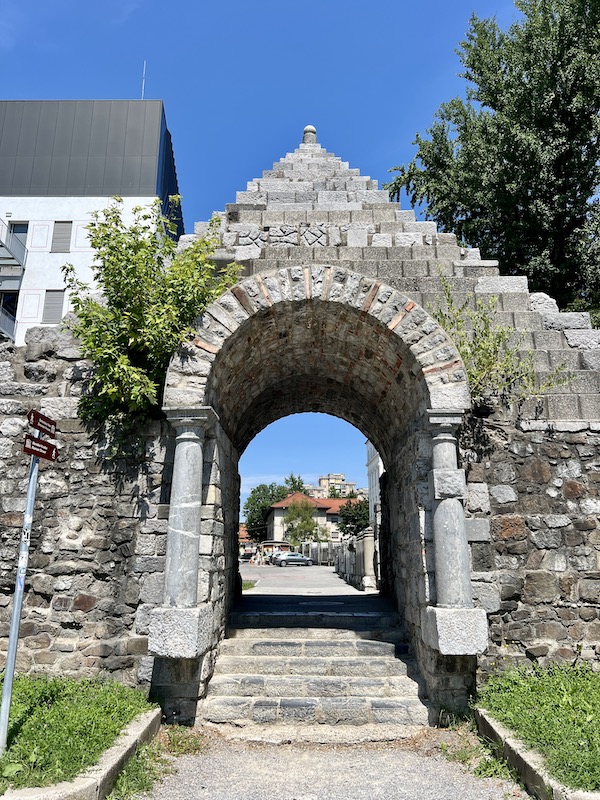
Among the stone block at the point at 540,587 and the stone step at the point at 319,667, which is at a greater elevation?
the stone block at the point at 540,587

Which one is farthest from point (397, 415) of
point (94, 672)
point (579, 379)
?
point (94, 672)

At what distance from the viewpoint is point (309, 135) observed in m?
8.66

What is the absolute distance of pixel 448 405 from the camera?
5566 millimetres

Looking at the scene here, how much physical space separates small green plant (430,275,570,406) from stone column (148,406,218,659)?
2766 mm

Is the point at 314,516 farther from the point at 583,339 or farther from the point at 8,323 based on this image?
the point at 583,339

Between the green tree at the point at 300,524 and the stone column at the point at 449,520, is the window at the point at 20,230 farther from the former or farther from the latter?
the green tree at the point at 300,524

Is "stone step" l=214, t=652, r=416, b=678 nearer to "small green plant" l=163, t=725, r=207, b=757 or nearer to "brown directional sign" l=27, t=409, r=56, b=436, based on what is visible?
"small green plant" l=163, t=725, r=207, b=757

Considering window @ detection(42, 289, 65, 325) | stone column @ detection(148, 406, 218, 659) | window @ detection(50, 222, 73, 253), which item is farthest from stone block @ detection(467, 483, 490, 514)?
window @ detection(50, 222, 73, 253)

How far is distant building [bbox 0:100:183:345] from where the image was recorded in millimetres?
22578

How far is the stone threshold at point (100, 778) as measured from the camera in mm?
3309

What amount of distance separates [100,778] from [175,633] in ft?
4.81

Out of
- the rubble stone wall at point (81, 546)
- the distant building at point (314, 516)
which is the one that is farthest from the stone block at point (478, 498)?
the distant building at point (314, 516)

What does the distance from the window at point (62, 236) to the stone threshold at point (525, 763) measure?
22.4 m

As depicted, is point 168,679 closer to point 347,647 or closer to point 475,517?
point 347,647
